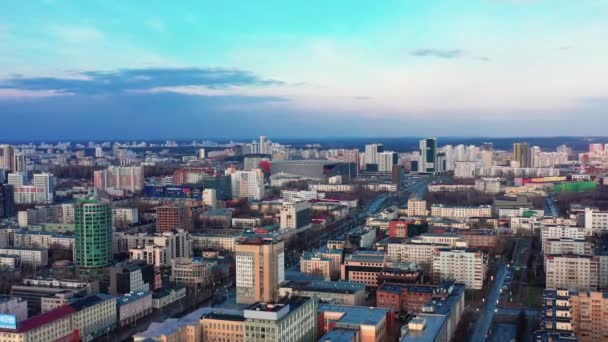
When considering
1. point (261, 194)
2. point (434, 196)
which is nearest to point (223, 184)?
point (261, 194)

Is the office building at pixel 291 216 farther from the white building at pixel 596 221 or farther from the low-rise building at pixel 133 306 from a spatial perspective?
the low-rise building at pixel 133 306

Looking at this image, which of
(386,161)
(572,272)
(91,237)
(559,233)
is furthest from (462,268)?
(386,161)

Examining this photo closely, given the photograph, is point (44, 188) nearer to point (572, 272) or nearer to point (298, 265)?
point (298, 265)

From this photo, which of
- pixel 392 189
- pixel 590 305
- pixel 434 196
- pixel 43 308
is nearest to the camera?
pixel 590 305

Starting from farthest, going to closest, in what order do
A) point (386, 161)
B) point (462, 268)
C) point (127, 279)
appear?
1. point (386, 161)
2. point (462, 268)
3. point (127, 279)

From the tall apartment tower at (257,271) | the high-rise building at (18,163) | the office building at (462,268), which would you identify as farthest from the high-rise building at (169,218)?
the high-rise building at (18,163)

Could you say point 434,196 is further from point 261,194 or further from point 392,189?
point 261,194
